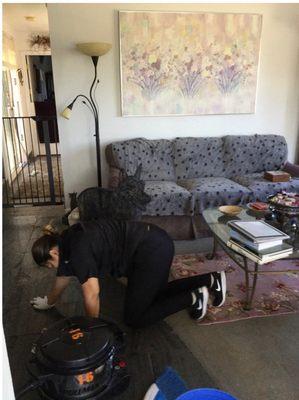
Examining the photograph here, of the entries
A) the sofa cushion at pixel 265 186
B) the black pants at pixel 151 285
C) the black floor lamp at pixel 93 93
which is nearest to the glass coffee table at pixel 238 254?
the black pants at pixel 151 285

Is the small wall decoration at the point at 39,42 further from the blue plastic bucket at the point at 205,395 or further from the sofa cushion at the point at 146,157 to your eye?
the blue plastic bucket at the point at 205,395

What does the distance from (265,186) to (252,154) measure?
1.86ft

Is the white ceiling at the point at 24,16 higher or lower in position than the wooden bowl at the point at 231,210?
higher

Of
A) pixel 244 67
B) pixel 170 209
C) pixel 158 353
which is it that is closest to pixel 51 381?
pixel 158 353

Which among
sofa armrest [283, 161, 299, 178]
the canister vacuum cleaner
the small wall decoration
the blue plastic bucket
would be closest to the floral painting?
sofa armrest [283, 161, 299, 178]

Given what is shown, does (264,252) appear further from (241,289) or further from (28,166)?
(28,166)

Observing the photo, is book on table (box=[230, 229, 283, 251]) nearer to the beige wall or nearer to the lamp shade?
the beige wall

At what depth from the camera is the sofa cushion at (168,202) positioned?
10.0 feet

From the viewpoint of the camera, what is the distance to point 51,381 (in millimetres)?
1352

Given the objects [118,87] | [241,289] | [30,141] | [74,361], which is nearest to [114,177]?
[118,87]

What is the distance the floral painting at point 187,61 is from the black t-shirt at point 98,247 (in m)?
2.11

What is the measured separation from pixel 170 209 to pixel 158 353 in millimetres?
1466

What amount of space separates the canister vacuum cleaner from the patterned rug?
78 centimetres

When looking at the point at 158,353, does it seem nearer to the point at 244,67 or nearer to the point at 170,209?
the point at 170,209
